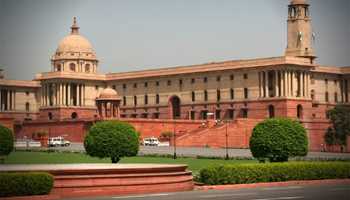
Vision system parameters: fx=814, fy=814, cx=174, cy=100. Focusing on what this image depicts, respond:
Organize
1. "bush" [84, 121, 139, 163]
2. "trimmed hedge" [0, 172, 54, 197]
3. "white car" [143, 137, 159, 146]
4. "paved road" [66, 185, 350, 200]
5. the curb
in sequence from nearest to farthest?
1. "paved road" [66, 185, 350, 200]
2. "trimmed hedge" [0, 172, 54, 197]
3. the curb
4. "bush" [84, 121, 139, 163]
5. "white car" [143, 137, 159, 146]

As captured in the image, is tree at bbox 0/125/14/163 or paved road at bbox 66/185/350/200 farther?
tree at bbox 0/125/14/163

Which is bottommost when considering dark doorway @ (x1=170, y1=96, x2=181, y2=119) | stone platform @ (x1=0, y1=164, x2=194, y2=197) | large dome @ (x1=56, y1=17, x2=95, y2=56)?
stone platform @ (x1=0, y1=164, x2=194, y2=197)

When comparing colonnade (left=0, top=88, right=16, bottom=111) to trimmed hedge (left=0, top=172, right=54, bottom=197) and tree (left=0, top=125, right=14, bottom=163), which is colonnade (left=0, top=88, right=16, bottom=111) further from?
trimmed hedge (left=0, top=172, right=54, bottom=197)

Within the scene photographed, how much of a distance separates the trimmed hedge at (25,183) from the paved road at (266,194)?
1.35 m

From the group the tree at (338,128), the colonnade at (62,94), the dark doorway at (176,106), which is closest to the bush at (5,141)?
the tree at (338,128)

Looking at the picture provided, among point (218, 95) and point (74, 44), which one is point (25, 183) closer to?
point (218, 95)

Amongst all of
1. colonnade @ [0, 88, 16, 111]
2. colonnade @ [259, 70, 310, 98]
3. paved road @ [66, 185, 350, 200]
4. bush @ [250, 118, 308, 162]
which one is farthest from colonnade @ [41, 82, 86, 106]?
paved road @ [66, 185, 350, 200]

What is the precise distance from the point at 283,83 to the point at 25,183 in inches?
2225

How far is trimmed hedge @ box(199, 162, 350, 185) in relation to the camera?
2522cm

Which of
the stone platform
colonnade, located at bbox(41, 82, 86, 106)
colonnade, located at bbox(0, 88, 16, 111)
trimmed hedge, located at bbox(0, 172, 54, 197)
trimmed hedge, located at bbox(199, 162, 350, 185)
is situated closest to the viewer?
trimmed hedge, located at bbox(0, 172, 54, 197)

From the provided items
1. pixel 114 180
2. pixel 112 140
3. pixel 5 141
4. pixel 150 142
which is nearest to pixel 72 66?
pixel 150 142

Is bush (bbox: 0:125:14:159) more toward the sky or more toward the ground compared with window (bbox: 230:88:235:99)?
more toward the ground

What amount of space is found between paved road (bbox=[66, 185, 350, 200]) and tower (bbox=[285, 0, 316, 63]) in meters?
56.1

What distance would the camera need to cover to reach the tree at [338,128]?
6248 centimetres
